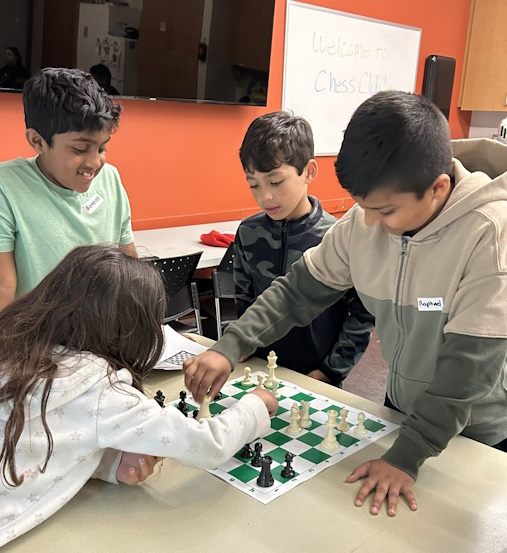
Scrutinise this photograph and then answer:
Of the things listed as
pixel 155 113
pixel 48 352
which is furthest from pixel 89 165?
pixel 155 113

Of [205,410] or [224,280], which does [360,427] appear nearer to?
[205,410]

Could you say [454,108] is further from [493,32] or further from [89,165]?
[89,165]

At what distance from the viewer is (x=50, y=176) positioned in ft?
6.11

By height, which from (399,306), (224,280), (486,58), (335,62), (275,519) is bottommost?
(224,280)

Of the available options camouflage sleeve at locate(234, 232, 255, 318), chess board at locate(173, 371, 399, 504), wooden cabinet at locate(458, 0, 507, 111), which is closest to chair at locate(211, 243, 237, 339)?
camouflage sleeve at locate(234, 232, 255, 318)

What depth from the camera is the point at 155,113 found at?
3617mm

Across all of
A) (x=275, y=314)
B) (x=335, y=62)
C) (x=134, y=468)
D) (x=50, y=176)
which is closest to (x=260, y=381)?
(x=275, y=314)

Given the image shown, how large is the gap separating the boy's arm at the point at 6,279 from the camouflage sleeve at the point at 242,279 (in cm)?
72

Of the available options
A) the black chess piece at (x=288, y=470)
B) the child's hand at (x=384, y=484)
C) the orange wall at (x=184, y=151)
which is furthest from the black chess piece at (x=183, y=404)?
the orange wall at (x=184, y=151)

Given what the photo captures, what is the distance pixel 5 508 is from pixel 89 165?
113 centimetres

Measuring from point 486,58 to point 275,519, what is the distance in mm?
5832

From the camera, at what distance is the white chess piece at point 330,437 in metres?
1.25

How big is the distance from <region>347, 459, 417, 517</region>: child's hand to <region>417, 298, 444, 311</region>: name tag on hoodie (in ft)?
Result: 1.14

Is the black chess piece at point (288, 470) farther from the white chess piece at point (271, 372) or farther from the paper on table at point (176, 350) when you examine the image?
the paper on table at point (176, 350)
